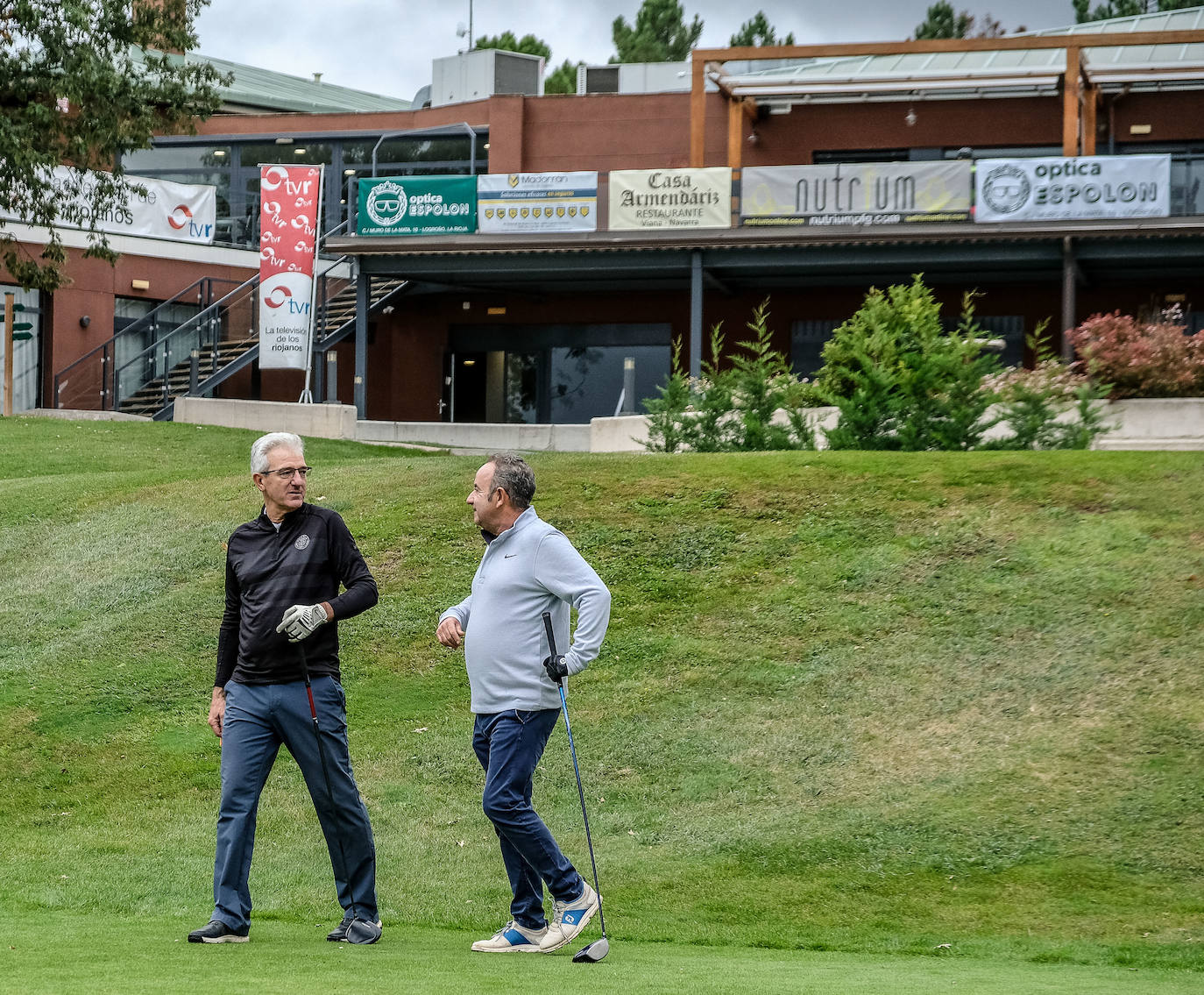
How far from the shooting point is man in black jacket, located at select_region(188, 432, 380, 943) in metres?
6.12

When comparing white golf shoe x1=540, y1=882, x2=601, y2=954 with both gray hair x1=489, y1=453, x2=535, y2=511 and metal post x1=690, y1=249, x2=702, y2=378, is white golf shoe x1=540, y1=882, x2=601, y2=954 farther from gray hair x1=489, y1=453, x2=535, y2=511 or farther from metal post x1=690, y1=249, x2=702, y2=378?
metal post x1=690, y1=249, x2=702, y2=378

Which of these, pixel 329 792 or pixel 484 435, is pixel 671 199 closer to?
pixel 484 435

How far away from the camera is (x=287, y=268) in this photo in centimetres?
2739

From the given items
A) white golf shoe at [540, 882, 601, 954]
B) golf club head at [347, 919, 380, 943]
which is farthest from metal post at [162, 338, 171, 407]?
white golf shoe at [540, 882, 601, 954]

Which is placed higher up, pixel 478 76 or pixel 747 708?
pixel 478 76

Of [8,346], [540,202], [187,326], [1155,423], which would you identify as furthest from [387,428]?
[1155,423]

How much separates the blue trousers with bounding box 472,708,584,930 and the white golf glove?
29.5 inches

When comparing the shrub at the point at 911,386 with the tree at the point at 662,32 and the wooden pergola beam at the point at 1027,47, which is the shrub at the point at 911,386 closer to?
the wooden pergola beam at the point at 1027,47

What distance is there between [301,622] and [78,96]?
2163 centimetres

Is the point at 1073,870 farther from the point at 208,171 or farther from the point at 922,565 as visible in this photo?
the point at 208,171

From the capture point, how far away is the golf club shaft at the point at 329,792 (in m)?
6.12

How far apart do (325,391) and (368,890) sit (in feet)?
84.8

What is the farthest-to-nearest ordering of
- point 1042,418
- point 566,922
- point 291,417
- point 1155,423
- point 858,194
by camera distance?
point 291,417 < point 858,194 < point 1155,423 < point 1042,418 < point 566,922

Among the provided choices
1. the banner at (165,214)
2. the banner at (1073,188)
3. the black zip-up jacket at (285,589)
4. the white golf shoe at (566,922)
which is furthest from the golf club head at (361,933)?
the banner at (165,214)
